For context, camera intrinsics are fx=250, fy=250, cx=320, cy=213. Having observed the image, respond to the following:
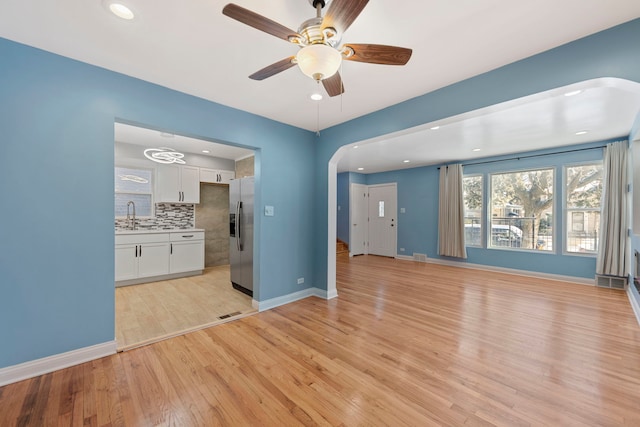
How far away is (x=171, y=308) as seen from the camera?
11.4ft

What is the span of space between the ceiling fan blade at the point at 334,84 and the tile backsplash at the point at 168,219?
496cm

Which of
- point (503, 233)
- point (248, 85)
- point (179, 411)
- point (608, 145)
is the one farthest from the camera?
point (503, 233)

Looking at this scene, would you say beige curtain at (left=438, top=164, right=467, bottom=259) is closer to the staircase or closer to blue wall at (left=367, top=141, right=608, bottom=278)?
blue wall at (left=367, top=141, right=608, bottom=278)

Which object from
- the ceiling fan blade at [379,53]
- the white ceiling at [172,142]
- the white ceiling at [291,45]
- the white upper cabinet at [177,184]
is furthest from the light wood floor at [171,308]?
the ceiling fan blade at [379,53]

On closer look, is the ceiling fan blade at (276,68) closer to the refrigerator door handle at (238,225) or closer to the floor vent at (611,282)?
the refrigerator door handle at (238,225)

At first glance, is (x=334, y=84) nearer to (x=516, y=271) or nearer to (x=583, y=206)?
(x=583, y=206)

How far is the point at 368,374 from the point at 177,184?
522 centimetres

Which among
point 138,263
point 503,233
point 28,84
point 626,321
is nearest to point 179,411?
point 28,84

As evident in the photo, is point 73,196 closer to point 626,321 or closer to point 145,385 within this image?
point 145,385

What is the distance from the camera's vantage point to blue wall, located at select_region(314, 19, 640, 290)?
5.79ft

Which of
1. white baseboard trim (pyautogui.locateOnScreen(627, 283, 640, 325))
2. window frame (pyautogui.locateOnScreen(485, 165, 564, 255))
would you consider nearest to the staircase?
window frame (pyautogui.locateOnScreen(485, 165, 564, 255))

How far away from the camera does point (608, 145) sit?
438 centimetres

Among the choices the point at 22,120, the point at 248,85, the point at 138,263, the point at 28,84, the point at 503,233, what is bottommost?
the point at 138,263

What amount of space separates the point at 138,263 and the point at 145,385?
10.9ft
